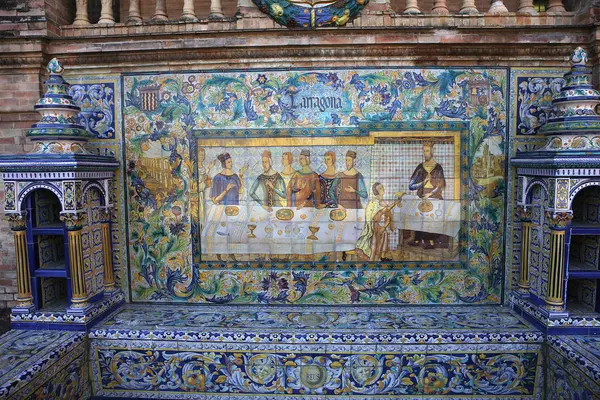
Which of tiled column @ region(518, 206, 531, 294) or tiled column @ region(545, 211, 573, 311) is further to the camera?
tiled column @ region(518, 206, 531, 294)

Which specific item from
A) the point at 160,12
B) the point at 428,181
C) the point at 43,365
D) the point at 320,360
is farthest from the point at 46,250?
the point at 428,181

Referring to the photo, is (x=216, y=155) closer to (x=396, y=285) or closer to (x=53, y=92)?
(x=53, y=92)

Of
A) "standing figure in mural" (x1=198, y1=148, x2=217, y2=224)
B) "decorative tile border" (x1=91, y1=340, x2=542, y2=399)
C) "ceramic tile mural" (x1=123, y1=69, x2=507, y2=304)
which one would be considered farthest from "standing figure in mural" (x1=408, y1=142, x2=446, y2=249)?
"standing figure in mural" (x1=198, y1=148, x2=217, y2=224)

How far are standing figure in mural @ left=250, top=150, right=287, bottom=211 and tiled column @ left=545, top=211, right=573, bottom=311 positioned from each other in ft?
11.0

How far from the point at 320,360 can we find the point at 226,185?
2618 mm

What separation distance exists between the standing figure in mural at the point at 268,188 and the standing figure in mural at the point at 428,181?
1.81m

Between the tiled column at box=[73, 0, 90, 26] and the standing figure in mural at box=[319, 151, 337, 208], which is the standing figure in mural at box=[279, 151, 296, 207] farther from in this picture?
the tiled column at box=[73, 0, 90, 26]

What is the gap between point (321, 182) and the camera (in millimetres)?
5391

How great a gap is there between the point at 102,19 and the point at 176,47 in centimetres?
133

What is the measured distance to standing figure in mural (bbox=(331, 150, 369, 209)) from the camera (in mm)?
5363

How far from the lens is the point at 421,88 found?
5293mm

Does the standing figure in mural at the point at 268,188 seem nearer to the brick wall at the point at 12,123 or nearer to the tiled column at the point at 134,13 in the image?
the tiled column at the point at 134,13

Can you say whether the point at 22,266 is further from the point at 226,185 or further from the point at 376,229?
the point at 376,229

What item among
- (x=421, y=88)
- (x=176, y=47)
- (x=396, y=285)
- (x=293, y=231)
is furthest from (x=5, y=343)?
(x=421, y=88)
